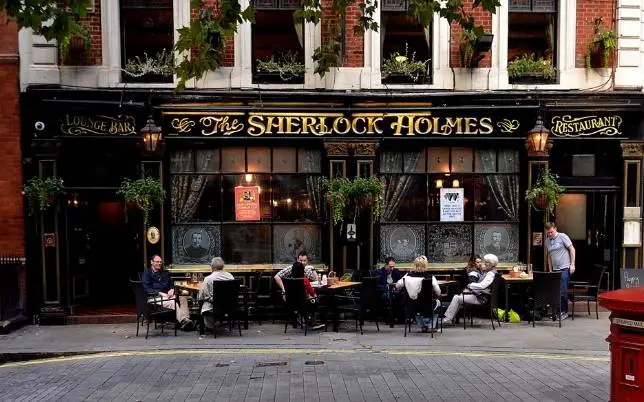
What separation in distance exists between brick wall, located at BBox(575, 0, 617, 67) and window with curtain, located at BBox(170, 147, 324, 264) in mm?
6031

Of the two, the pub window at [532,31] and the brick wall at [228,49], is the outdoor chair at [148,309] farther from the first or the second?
the pub window at [532,31]

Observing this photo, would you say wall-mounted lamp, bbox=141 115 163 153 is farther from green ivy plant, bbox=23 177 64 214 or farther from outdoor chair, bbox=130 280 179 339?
Result: outdoor chair, bbox=130 280 179 339

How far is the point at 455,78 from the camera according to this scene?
12289 millimetres

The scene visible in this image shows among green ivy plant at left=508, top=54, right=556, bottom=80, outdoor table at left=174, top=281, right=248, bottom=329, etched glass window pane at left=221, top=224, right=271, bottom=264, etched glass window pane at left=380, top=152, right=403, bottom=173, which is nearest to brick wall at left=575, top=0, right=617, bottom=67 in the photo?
green ivy plant at left=508, top=54, right=556, bottom=80

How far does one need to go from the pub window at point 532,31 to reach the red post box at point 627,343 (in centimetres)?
914

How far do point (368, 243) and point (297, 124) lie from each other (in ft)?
9.47

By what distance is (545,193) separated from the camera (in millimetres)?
11742

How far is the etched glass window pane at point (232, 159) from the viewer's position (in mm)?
12219

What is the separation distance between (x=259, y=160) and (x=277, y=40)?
2.60 meters

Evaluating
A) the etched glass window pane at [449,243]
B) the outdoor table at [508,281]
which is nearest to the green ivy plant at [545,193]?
the etched glass window pane at [449,243]

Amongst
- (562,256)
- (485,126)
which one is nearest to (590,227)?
(562,256)

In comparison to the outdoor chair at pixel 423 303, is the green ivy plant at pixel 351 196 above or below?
above

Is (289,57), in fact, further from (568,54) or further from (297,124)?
(568,54)

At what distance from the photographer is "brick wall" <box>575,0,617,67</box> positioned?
12.4 metres
